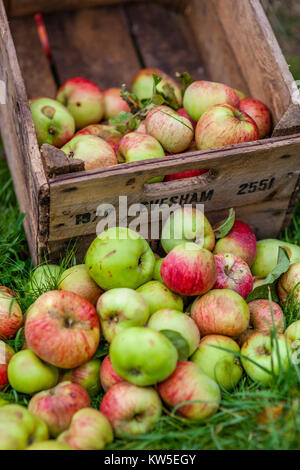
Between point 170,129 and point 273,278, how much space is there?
32.2 inches

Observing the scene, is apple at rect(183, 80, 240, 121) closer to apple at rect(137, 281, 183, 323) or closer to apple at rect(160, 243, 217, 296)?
apple at rect(160, 243, 217, 296)

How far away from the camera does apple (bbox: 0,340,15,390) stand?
2.02 m

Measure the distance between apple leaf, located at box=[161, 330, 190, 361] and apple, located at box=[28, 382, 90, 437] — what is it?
364mm

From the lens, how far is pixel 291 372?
1.92 metres

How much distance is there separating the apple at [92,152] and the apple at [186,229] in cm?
39

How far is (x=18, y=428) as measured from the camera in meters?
1.69

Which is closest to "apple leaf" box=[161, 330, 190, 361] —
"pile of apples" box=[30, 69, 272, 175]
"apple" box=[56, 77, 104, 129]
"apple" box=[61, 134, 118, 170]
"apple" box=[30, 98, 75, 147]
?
"pile of apples" box=[30, 69, 272, 175]

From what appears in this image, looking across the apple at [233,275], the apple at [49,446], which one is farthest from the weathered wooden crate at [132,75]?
the apple at [49,446]

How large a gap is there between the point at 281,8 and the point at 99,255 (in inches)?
131

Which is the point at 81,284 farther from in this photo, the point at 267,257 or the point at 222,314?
the point at 267,257

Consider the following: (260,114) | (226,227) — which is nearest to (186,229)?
(226,227)

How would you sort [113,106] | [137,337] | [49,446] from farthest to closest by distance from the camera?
[113,106] → [137,337] → [49,446]

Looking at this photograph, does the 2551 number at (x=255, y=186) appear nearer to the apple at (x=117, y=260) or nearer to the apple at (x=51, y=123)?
the apple at (x=117, y=260)
